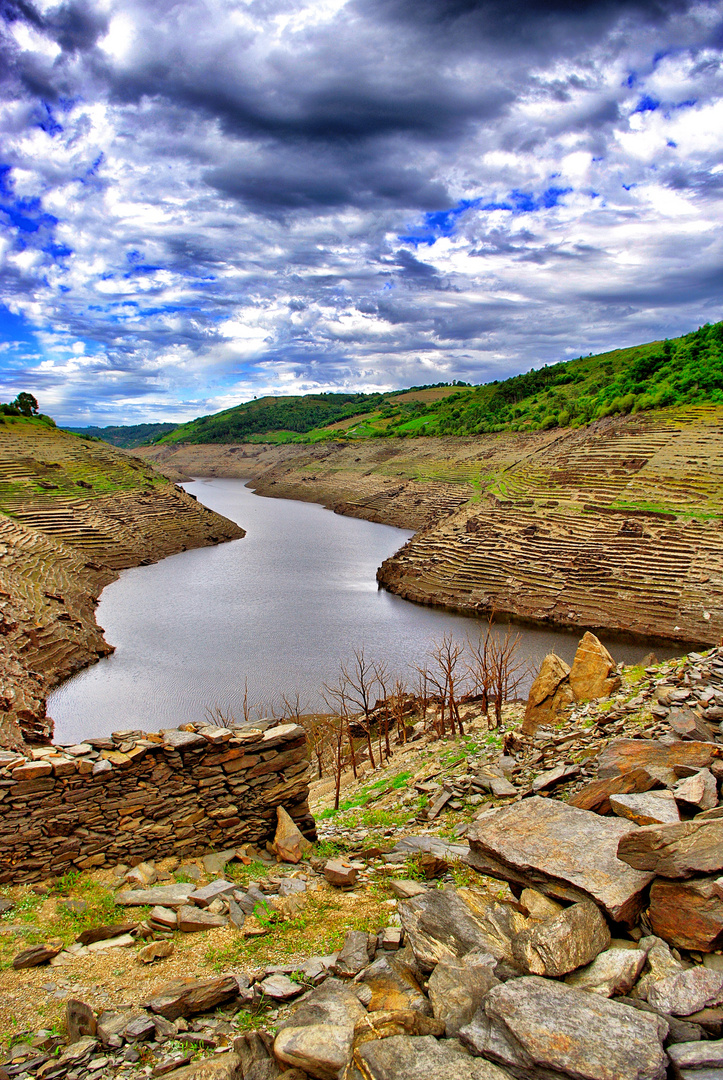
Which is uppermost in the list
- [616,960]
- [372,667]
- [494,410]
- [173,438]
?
[173,438]

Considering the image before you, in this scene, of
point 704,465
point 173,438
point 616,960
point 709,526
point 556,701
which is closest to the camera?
point 616,960

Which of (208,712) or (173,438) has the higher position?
(173,438)

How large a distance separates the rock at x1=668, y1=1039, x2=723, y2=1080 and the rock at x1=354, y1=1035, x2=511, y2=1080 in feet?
2.71

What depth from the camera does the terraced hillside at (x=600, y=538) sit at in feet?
98.7

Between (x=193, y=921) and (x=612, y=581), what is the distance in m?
30.3

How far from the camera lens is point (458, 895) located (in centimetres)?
495

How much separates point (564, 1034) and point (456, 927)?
1464 millimetres

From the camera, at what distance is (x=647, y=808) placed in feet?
17.1

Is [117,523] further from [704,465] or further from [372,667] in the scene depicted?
[704,465]

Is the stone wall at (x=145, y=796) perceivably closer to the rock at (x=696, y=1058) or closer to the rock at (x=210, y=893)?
the rock at (x=210, y=893)

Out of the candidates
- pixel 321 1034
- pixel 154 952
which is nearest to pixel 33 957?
pixel 154 952

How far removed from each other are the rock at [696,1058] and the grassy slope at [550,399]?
153 ft

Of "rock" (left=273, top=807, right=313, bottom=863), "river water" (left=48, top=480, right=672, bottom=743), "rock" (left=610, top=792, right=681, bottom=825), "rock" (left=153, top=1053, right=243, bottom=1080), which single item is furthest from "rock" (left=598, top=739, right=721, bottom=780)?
"river water" (left=48, top=480, right=672, bottom=743)

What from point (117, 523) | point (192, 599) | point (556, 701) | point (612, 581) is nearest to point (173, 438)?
point (117, 523)
